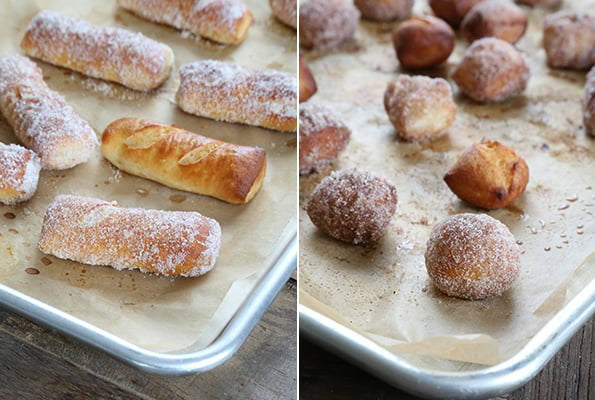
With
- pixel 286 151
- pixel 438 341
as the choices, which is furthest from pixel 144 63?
pixel 438 341

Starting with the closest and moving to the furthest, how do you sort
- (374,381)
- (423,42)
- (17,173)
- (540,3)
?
(374,381)
(17,173)
(423,42)
(540,3)

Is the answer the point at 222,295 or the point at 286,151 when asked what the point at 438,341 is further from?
the point at 286,151

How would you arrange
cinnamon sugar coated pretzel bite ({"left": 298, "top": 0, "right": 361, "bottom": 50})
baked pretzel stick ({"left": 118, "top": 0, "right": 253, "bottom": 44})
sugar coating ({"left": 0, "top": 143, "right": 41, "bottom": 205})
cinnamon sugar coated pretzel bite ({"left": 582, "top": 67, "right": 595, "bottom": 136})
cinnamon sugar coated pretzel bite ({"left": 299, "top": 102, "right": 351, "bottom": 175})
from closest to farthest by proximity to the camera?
sugar coating ({"left": 0, "top": 143, "right": 41, "bottom": 205}), cinnamon sugar coated pretzel bite ({"left": 299, "top": 102, "right": 351, "bottom": 175}), cinnamon sugar coated pretzel bite ({"left": 582, "top": 67, "right": 595, "bottom": 136}), baked pretzel stick ({"left": 118, "top": 0, "right": 253, "bottom": 44}), cinnamon sugar coated pretzel bite ({"left": 298, "top": 0, "right": 361, "bottom": 50})

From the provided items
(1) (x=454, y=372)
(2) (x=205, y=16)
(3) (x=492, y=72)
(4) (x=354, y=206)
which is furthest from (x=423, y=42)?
(1) (x=454, y=372)

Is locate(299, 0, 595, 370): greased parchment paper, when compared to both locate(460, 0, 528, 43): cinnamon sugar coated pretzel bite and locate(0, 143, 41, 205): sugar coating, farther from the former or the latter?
locate(0, 143, 41, 205): sugar coating

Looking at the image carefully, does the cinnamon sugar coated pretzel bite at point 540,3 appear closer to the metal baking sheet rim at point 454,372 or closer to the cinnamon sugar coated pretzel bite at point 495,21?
the cinnamon sugar coated pretzel bite at point 495,21

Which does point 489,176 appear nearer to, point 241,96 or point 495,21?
point 241,96

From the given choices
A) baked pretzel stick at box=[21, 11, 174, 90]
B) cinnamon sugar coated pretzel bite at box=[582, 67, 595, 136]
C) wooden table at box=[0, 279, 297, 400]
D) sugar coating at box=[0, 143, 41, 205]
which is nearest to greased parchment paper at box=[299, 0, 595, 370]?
cinnamon sugar coated pretzel bite at box=[582, 67, 595, 136]
